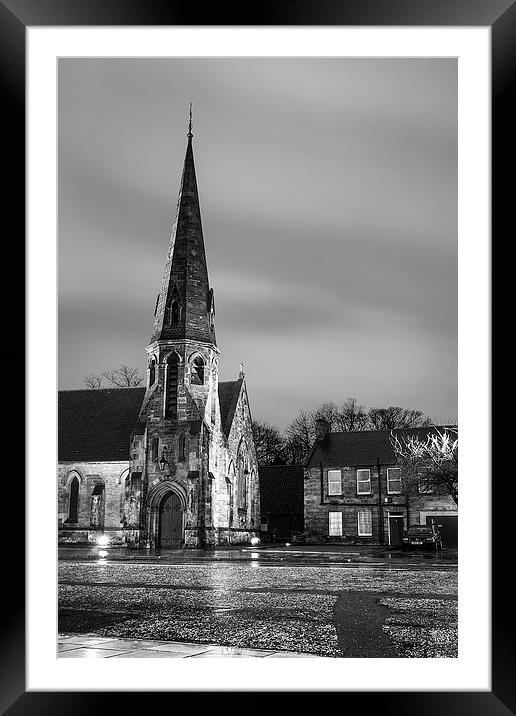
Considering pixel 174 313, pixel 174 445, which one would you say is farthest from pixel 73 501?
pixel 174 313

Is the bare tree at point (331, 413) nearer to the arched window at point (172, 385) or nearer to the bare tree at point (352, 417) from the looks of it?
the bare tree at point (352, 417)

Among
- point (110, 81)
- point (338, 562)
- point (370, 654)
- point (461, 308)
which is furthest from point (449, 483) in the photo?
point (461, 308)

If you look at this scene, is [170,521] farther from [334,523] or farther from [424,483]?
[424,483]

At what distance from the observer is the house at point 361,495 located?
3606cm

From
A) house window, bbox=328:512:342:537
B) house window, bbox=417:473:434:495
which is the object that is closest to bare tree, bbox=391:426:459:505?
house window, bbox=417:473:434:495

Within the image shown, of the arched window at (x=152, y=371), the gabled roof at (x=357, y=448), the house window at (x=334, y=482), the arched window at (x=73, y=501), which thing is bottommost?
the arched window at (x=73, y=501)

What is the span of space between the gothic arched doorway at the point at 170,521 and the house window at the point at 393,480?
9.51 meters

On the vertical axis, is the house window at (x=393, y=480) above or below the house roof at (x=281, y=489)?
above

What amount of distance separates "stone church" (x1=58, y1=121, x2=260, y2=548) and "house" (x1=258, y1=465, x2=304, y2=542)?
51.4 inches

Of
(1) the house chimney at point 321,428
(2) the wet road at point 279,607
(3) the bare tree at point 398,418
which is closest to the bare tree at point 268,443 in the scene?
(3) the bare tree at point 398,418

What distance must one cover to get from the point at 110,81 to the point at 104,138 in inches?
85.2
